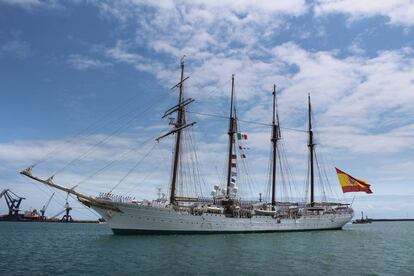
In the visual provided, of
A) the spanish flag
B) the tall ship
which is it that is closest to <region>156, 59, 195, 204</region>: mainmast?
the tall ship

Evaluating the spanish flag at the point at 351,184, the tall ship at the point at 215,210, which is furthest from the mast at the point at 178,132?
the spanish flag at the point at 351,184

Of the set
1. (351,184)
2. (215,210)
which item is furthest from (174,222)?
(351,184)

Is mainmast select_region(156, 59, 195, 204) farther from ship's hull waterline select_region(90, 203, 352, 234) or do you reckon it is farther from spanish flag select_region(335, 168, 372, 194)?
spanish flag select_region(335, 168, 372, 194)

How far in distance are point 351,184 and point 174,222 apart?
3443cm

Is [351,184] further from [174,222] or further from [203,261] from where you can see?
[203,261]

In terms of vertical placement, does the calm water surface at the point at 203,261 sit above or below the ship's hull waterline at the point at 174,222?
below

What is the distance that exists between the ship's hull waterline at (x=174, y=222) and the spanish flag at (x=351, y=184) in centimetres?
1280

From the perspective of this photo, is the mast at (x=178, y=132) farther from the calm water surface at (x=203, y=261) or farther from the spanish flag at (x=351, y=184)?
the spanish flag at (x=351, y=184)

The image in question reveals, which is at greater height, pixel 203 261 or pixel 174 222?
pixel 174 222

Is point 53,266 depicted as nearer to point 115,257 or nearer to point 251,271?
point 115,257

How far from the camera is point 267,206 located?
6544cm

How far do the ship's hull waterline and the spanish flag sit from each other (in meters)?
12.8

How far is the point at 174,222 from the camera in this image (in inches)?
1900

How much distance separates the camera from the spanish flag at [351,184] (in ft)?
213
